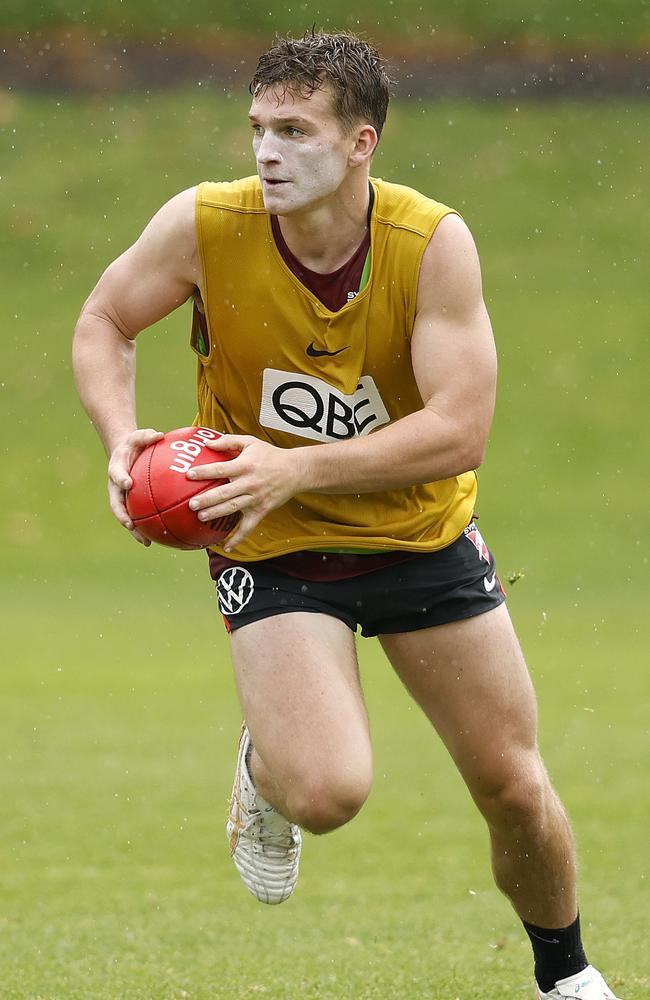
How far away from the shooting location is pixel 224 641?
15.7 meters

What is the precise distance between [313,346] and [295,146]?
65 cm

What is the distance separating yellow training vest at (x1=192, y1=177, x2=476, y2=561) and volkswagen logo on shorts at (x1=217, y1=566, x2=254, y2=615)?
2.4 inches

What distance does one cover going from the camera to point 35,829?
8.80 metres

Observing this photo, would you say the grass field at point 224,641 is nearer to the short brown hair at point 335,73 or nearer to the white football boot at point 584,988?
the white football boot at point 584,988

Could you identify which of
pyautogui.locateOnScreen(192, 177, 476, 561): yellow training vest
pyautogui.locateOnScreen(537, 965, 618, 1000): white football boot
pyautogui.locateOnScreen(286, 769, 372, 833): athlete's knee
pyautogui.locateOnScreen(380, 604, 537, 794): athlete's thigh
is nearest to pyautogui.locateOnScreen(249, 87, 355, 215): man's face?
pyautogui.locateOnScreen(192, 177, 476, 561): yellow training vest

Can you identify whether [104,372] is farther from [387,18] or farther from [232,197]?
[387,18]

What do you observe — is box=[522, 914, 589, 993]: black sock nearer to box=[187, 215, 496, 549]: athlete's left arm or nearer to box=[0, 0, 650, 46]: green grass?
box=[187, 215, 496, 549]: athlete's left arm

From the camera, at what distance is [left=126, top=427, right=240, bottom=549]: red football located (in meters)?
4.64

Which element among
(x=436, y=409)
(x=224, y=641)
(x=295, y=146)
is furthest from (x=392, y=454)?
(x=224, y=641)

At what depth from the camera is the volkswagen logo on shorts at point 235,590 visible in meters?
5.11

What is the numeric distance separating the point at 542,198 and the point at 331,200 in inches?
922

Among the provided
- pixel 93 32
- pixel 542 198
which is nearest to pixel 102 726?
pixel 542 198

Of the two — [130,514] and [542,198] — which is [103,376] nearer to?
[130,514]

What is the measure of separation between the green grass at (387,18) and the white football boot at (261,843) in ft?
91.4
